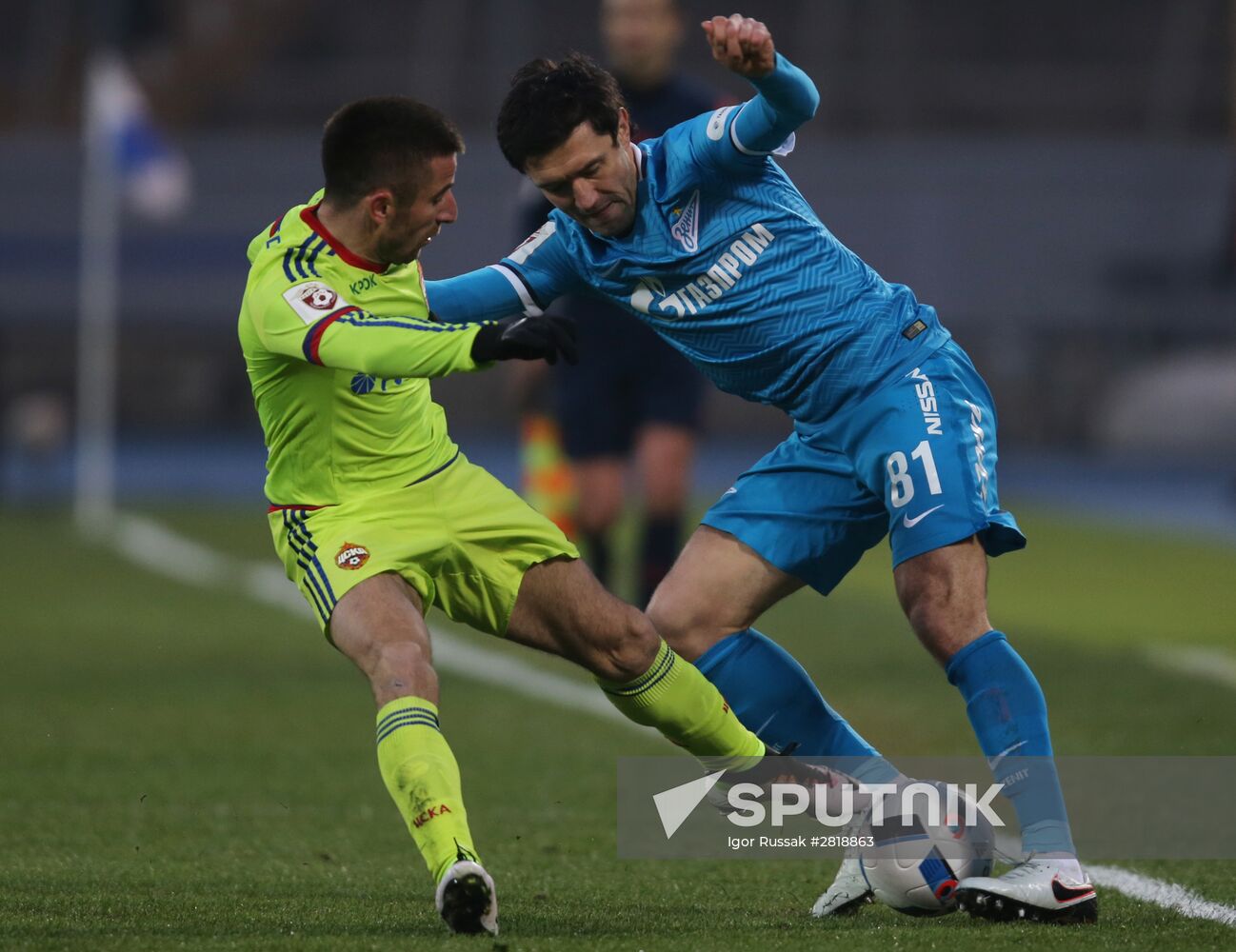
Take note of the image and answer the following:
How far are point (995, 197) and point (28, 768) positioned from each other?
1899 centimetres

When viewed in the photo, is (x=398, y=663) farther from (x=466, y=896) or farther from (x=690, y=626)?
(x=690, y=626)

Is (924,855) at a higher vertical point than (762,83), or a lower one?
lower

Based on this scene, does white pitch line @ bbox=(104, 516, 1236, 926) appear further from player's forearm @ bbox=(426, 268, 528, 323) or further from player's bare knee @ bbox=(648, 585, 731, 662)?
player's forearm @ bbox=(426, 268, 528, 323)

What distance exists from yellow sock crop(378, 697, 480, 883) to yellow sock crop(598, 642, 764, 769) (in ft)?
2.00

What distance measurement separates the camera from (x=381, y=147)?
4.66 meters

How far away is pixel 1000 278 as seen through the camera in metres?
24.4

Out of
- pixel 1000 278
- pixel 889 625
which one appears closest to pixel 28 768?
pixel 889 625

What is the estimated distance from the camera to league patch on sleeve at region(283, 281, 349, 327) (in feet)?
14.6

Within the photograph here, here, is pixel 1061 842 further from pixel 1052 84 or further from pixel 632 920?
pixel 1052 84

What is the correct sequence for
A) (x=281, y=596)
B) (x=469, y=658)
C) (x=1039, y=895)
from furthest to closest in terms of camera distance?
(x=281, y=596), (x=469, y=658), (x=1039, y=895)

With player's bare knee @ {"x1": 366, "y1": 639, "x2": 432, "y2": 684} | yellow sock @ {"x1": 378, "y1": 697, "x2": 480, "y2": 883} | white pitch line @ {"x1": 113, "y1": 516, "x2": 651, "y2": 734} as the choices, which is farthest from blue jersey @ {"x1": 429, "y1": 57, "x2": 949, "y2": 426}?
white pitch line @ {"x1": 113, "y1": 516, "x2": 651, "y2": 734}

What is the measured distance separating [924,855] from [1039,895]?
324 millimetres

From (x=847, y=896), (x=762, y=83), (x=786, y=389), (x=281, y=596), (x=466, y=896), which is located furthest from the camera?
(x=281, y=596)

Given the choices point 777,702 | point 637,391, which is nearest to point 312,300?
point 777,702
